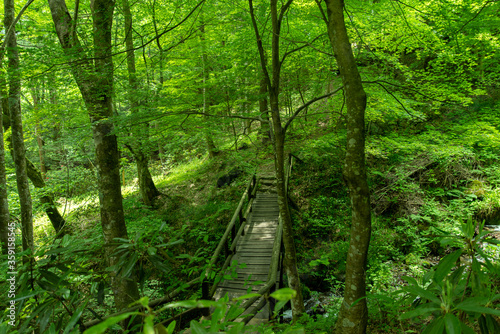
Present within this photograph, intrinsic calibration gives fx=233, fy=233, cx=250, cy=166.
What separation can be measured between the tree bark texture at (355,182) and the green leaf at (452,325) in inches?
51.2

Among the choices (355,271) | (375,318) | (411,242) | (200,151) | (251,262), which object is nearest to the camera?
(355,271)

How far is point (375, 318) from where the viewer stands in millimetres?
3195

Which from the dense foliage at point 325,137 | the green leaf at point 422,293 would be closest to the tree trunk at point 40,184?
the dense foliage at point 325,137

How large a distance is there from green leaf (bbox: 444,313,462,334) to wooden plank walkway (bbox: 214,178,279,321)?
12.2 ft

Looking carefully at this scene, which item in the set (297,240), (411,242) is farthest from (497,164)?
(297,240)

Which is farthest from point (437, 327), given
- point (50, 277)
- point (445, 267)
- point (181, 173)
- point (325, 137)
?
point (181, 173)

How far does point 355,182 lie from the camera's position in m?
2.26

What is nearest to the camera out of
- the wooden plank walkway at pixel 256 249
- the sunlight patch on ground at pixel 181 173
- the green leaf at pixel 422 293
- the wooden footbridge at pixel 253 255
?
the green leaf at pixel 422 293

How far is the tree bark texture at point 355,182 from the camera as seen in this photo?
2.25 meters

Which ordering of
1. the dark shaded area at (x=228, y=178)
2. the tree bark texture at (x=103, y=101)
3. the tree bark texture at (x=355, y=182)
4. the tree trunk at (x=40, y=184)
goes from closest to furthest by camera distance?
the tree bark texture at (x=355, y=182) → the tree bark texture at (x=103, y=101) → the tree trunk at (x=40, y=184) → the dark shaded area at (x=228, y=178)

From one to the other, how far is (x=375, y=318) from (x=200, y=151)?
1493 centimetres

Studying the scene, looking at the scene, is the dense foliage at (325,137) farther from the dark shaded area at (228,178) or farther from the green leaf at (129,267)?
the green leaf at (129,267)

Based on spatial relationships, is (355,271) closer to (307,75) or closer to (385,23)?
(385,23)

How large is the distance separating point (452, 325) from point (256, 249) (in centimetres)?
567
